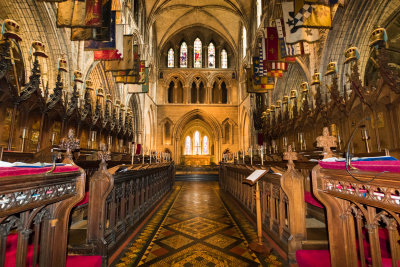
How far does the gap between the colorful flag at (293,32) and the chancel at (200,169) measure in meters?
0.04

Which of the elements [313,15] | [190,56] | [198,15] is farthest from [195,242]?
[198,15]

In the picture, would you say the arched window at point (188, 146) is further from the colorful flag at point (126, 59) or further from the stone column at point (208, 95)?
the colorful flag at point (126, 59)

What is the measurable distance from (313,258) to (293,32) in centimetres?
619

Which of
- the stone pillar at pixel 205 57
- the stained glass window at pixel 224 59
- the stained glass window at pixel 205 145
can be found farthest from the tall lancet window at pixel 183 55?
the stained glass window at pixel 205 145

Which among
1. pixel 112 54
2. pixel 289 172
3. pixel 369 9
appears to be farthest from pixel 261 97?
pixel 289 172

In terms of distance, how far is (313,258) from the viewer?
195cm

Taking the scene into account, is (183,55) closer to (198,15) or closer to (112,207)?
(198,15)

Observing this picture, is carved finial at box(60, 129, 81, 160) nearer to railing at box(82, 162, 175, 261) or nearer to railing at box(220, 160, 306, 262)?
railing at box(82, 162, 175, 261)

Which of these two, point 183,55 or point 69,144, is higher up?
point 183,55

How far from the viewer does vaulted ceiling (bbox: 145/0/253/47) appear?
1709 cm

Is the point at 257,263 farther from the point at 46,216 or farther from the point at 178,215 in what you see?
the point at 178,215

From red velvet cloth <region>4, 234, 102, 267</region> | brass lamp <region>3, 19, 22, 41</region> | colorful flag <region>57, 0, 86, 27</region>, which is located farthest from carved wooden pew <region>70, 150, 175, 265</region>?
brass lamp <region>3, 19, 22, 41</region>

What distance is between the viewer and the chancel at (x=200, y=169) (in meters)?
1.39

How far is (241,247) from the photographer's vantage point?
8.85ft
